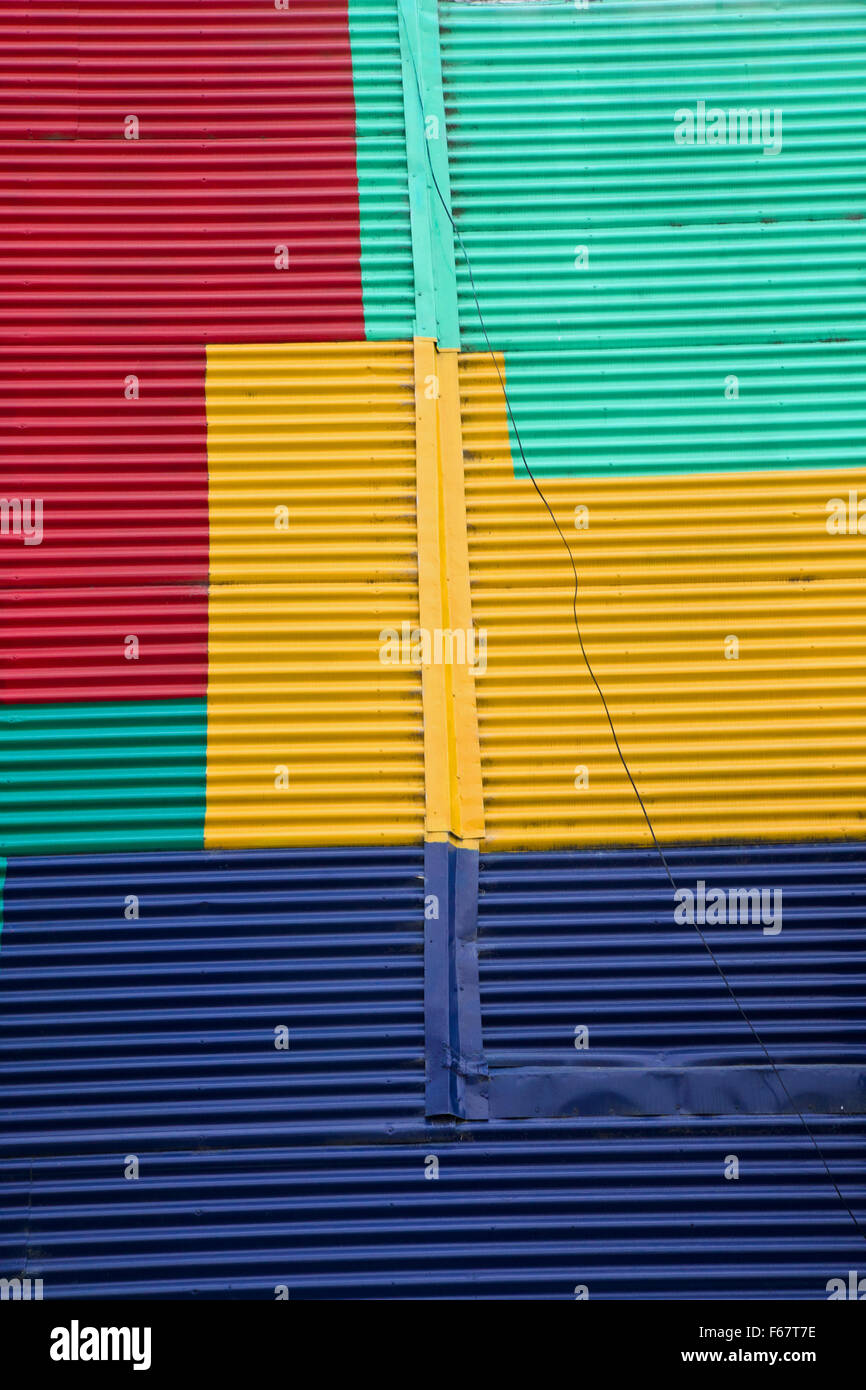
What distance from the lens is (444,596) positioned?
4445mm

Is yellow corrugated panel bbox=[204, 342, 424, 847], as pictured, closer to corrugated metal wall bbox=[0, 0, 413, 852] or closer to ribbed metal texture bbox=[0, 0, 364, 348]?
corrugated metal wall bbox=[0, 0, 413, 852]

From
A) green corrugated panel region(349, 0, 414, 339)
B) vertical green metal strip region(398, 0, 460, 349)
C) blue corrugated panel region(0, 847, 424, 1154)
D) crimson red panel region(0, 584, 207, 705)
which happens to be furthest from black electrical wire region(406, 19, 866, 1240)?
crimson red panel region(0, 584, 207, 705)

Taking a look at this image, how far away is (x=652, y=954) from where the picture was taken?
13.4 feet

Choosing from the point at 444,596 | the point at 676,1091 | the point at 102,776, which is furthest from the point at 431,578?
the point at 676,1091

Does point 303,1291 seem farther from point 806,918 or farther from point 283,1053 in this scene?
point 806,918

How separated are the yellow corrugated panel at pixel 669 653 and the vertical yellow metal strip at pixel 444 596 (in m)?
0.07

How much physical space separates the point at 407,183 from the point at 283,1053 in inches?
162

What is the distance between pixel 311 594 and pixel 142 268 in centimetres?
186

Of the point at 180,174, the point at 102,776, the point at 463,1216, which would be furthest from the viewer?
the point at 180,174

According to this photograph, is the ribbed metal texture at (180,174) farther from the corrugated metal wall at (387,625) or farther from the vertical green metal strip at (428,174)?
the vertical green metal strip at (428,174)

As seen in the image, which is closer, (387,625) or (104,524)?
(387,625)

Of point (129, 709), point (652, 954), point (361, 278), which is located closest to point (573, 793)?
point (652, 954)

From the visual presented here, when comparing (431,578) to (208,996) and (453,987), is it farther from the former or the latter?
(208,996)

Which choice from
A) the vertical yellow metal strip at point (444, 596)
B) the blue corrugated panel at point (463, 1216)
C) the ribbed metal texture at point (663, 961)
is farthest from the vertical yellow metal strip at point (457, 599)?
the blue corrugated panel at point (463, 1216)
